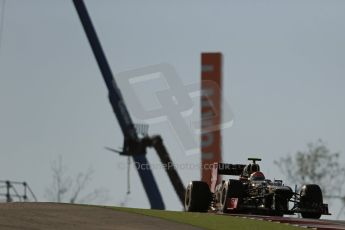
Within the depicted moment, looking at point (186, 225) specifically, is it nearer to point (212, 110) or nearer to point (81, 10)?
point (212, 110)

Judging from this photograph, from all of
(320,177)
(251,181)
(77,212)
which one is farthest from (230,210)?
(320,177)

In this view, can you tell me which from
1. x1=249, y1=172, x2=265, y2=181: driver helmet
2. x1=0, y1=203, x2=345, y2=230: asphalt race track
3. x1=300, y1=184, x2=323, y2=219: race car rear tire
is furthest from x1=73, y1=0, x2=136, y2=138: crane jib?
x1=0, y1=203, x2=345, y2=230: asphalt race track

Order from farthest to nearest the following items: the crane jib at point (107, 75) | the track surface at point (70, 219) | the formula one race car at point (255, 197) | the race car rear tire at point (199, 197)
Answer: the crane jib at point (107, 75) < the race car rear tire at point (199, 197) < the formula one race car at point (255, 197) < the track surface at point (70, 219)

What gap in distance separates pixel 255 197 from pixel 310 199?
5.52 ft

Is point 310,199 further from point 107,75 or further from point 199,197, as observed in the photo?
point 107,75

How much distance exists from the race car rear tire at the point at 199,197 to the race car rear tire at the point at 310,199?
292 centimetres

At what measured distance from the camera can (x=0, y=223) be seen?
2631cm

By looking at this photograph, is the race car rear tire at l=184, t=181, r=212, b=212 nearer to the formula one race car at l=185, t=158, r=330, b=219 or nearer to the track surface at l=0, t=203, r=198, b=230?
the formula one race car at l=185, t=158, r=330, b=219

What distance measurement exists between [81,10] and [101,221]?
69609 mm

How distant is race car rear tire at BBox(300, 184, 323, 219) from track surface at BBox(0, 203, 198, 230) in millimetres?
7715

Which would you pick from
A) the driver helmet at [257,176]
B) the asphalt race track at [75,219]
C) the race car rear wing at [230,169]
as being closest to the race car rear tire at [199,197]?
the race car rear wing at [230,169]

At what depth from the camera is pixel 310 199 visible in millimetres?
36312

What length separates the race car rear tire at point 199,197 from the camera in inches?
1469

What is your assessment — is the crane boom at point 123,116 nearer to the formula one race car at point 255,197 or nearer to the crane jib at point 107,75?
the crane jib at point 107,75
